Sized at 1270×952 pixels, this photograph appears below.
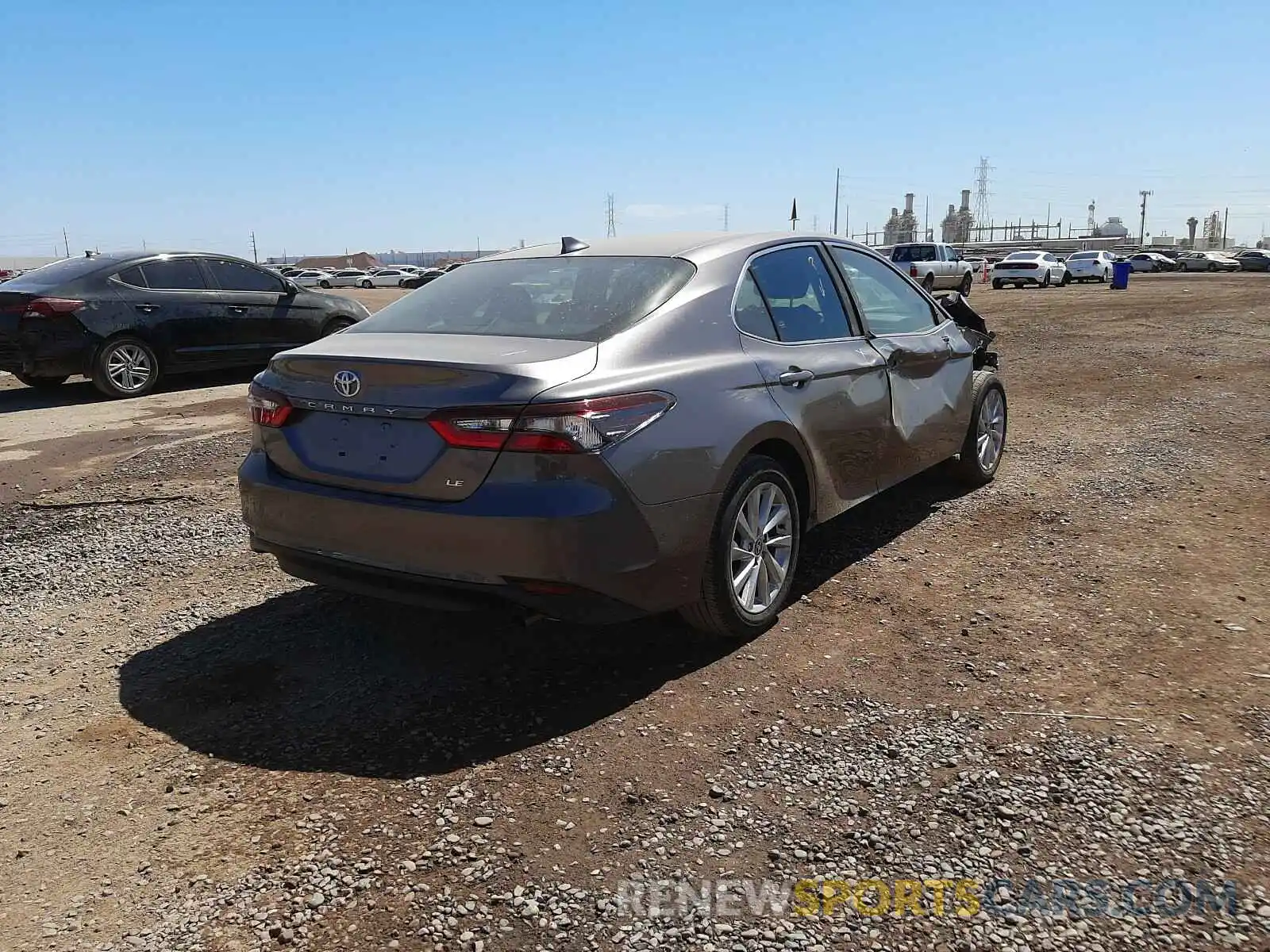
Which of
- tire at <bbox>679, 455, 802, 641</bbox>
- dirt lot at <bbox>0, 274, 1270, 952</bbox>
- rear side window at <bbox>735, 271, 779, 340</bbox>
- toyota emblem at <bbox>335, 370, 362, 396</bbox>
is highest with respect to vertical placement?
rear side window at <bbox>735, 271, 779, 340</bbox>

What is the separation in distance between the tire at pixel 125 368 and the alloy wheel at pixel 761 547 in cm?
863

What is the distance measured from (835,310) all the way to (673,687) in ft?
7.08

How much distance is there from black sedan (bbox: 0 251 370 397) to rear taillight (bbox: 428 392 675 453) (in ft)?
27.6

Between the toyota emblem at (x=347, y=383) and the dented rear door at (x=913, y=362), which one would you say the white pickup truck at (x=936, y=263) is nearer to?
the dented rear door at (x=913, y=362)

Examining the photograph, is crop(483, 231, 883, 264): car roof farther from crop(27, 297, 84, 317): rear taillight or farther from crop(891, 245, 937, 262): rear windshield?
crop(891, 245, 937, 262): rear windshield

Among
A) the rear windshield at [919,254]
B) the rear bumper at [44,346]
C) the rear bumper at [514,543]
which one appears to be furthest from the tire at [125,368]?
the rear windshield at [919,254]

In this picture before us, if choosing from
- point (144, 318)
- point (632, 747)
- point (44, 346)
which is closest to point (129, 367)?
point (144, 318)

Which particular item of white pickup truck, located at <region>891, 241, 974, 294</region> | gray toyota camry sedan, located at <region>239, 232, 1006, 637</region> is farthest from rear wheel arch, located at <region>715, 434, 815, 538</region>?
white pickup truck, located at <region>891, 241, 974, 294</region>

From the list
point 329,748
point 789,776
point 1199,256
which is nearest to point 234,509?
point 329,748

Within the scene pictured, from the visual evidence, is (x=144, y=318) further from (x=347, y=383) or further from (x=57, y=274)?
(x=347, y=383)

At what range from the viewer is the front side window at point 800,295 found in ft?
14.4

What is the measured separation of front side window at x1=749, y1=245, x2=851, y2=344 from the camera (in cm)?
440

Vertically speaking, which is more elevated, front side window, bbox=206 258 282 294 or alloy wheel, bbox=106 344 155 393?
front side window, bbox=206 258 282 294

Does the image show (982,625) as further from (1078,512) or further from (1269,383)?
(1269,383)
